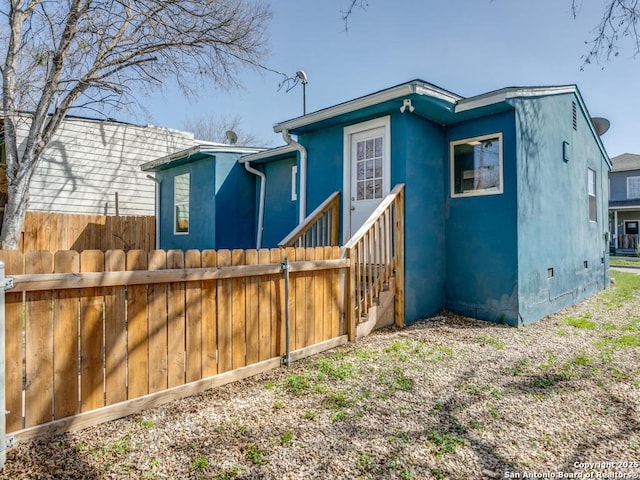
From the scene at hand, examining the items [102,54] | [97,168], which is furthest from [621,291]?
[97,168]

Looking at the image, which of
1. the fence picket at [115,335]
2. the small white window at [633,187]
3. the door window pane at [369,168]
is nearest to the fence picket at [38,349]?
the fence picket at [115,335]

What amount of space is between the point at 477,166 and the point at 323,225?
256cm

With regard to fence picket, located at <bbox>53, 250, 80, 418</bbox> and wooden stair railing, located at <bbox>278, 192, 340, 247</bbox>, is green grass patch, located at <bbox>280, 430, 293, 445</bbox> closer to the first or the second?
fence picket, located at <bbox>53, 250, 80, 418</bbox>

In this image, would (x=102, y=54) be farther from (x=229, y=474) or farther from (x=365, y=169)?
(x=229, y=474)

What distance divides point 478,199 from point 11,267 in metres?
5.59

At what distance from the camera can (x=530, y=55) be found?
5.70 m

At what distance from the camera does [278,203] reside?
8.99m

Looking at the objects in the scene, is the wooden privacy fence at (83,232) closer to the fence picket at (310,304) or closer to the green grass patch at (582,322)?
the fence picket at (310,304)

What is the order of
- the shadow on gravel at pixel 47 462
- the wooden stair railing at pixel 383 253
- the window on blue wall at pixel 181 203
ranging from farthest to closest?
the window on blue wall at pixel 181 203, the wooden stair railing at pixel 383 253, the shadow on gravel at pixel 47 462

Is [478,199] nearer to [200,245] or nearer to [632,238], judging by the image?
[200,245]

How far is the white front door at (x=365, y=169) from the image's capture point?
581 centimetres

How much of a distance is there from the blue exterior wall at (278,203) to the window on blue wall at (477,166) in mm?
3646

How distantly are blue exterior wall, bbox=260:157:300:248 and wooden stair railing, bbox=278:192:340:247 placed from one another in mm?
2262

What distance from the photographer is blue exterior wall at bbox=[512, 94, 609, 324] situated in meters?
5.62
